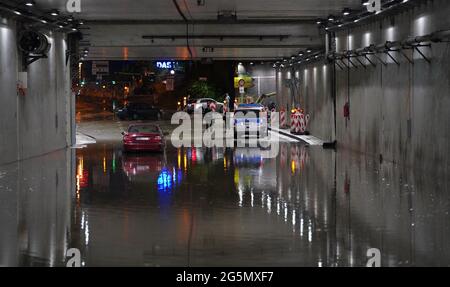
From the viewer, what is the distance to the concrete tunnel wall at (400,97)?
22.5 metres

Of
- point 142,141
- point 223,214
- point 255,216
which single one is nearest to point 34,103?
point 142,141

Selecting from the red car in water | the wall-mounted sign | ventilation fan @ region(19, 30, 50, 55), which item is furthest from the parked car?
the wall-mounted sign

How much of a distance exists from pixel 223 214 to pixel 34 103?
55.9ft

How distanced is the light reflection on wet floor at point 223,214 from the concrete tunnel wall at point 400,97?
0.96m

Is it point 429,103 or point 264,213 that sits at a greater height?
point 429,103

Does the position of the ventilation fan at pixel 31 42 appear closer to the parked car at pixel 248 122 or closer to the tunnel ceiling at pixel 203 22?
the tunnel ceiling at pixel 203 22

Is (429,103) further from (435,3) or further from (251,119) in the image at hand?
(251,119)

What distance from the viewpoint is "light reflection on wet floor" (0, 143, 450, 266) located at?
12.0 metres

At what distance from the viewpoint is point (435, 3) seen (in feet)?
75.0

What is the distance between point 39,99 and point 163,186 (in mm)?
12478

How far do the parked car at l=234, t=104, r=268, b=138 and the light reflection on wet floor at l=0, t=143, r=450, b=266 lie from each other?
16.2 meters

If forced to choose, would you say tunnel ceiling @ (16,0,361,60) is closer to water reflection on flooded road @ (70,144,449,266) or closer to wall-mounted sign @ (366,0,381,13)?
wall-mounted sign @ (366,0,381,13)
